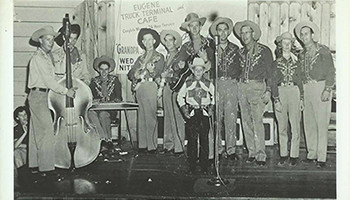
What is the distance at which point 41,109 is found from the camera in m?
2.96

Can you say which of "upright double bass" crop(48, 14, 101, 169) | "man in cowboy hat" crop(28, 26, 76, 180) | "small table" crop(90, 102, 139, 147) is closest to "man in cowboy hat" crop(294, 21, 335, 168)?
A: "small table" crop(90, 102, 139, 147)

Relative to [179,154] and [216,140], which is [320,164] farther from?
[179,154]

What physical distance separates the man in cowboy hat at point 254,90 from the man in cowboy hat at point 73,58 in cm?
82

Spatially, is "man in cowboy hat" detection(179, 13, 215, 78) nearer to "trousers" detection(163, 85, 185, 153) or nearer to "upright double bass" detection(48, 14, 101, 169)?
"trousers" detection(163, 85, 185, 153)

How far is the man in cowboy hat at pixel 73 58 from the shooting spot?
2.98 m

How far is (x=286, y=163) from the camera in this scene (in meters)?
2.97

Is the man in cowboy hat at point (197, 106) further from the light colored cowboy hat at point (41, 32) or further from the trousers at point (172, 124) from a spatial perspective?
the light colored cowboy hat at point (41, 32)

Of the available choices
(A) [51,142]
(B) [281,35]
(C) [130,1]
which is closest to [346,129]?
(B) [281,35]

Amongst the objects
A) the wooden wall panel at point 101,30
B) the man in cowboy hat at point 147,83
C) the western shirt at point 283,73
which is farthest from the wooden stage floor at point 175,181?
the wooden wall panel at point 101,30

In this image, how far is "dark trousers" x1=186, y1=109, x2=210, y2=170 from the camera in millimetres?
2959

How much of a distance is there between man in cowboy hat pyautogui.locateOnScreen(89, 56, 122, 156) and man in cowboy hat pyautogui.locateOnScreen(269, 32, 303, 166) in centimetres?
83

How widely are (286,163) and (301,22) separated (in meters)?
0.74

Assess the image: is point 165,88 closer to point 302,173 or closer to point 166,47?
point 166,47

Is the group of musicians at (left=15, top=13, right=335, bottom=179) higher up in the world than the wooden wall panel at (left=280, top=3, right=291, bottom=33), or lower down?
lower down
